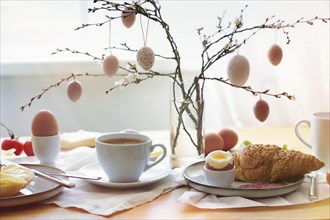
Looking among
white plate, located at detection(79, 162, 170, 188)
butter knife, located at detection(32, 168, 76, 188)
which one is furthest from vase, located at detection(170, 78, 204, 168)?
butter knife, located at detection(32, 168, 76, 188)

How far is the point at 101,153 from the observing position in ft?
3.38

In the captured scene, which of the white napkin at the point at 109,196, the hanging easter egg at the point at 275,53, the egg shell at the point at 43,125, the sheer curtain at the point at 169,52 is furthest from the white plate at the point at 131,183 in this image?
the sheer curtain at the point at 169,52

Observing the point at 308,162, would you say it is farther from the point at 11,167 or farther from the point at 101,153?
the point at 11,167

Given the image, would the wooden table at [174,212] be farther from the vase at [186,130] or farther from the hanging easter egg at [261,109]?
the hanging easter egg at [261,109]

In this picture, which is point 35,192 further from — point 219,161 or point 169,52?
point 169,52

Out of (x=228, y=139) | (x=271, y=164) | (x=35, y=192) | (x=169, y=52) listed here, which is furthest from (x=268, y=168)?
(x=169, y=52)

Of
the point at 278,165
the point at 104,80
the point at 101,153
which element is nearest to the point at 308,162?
the point at 278,165

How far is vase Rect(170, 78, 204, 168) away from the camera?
1165 mm

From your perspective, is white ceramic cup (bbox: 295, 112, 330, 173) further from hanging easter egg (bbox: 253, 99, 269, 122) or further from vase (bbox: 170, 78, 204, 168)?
vase (bbox: 170, 78, 204, 168)

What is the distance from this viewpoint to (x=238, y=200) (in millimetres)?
935

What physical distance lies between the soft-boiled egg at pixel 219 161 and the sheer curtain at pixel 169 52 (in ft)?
3.09

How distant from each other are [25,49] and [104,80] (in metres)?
0.31

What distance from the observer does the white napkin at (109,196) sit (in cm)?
92

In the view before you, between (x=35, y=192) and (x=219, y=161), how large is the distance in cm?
34
